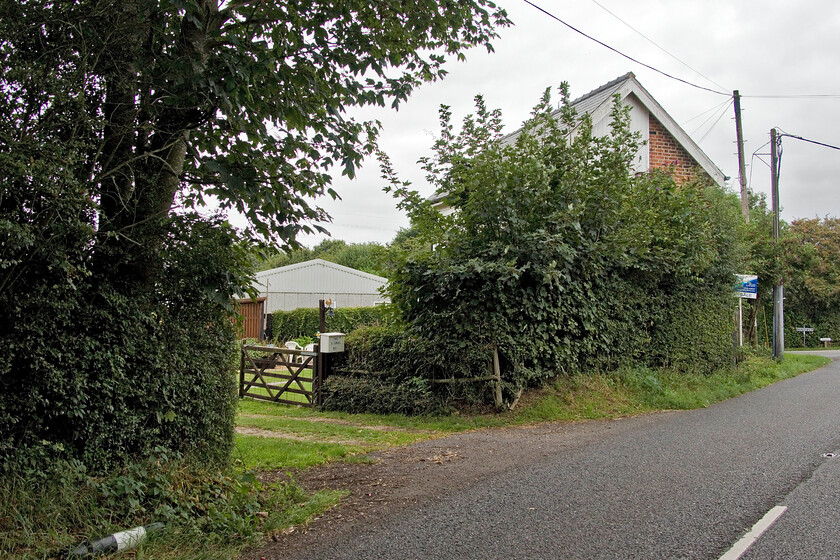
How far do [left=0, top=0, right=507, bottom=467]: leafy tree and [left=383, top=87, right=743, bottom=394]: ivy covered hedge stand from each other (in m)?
4.14

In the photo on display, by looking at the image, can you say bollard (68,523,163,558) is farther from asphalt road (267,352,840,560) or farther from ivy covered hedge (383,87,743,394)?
ivy covered hedge (383,87,743,394)

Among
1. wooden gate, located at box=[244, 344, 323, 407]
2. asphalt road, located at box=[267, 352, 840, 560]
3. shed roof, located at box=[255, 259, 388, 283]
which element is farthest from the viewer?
shed roof, located at box=[255, 259, 388, 283]

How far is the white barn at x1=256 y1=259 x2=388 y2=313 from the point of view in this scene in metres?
34.8

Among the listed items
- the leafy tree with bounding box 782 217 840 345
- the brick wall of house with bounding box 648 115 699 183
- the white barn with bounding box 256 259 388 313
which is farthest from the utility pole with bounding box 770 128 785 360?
the white barn with bounding box 256 259 388 313

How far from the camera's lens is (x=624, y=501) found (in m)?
4.98

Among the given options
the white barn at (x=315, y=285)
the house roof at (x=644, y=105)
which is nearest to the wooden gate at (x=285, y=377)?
the house roof at (x=644, y=105)

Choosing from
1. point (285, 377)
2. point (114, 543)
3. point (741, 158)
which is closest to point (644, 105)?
point (741, 158)

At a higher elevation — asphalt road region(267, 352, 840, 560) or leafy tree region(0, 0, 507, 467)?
leafy tree region(0, 0, 507, 467)

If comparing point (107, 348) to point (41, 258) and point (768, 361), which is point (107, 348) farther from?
point (768, 361)

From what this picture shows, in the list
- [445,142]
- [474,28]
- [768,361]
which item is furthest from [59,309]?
[768,361]

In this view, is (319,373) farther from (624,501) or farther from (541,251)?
(624,501)

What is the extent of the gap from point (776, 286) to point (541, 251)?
14.3m

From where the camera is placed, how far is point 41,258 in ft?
13.3

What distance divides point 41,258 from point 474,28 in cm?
507
